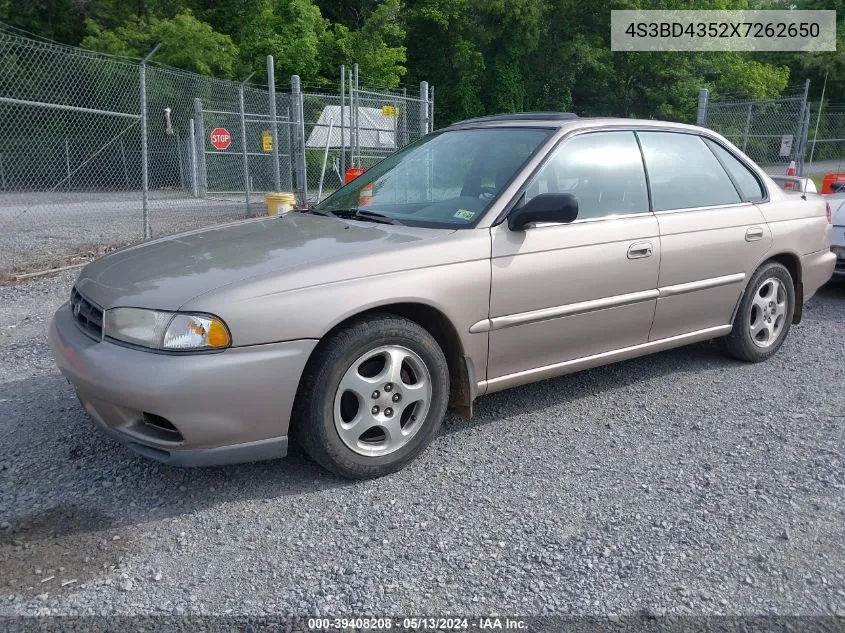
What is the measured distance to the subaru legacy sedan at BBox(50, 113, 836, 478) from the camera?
9.41 feet

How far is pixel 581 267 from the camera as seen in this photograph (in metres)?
3.78

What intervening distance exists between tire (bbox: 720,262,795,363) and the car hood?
7.99 ft

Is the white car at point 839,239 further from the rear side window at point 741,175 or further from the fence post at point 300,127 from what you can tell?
the fence post at point 300,127

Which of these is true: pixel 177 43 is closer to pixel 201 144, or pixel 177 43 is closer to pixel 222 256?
pixel 201 144

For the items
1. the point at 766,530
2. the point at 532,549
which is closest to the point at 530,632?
the point at 532,549

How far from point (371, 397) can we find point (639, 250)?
1.82m

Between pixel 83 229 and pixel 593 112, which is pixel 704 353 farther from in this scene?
pixel 593 112

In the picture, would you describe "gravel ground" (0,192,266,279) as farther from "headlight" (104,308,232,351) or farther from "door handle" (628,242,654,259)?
"door handle" (628,242,654,259)

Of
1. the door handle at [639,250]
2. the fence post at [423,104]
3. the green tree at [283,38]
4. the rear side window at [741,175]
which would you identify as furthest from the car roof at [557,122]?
the green tree at [283,38]

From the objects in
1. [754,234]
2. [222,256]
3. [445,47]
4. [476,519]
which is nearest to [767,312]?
[754,234]

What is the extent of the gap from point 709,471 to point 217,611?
2.28 metres

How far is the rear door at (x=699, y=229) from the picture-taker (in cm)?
423

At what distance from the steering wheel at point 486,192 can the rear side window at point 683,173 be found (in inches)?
43.6

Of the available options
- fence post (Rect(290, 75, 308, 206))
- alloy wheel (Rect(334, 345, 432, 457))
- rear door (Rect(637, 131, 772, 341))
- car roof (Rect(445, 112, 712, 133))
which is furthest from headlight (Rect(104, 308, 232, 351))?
fence post (Rect(290, 75, 308, 206))
